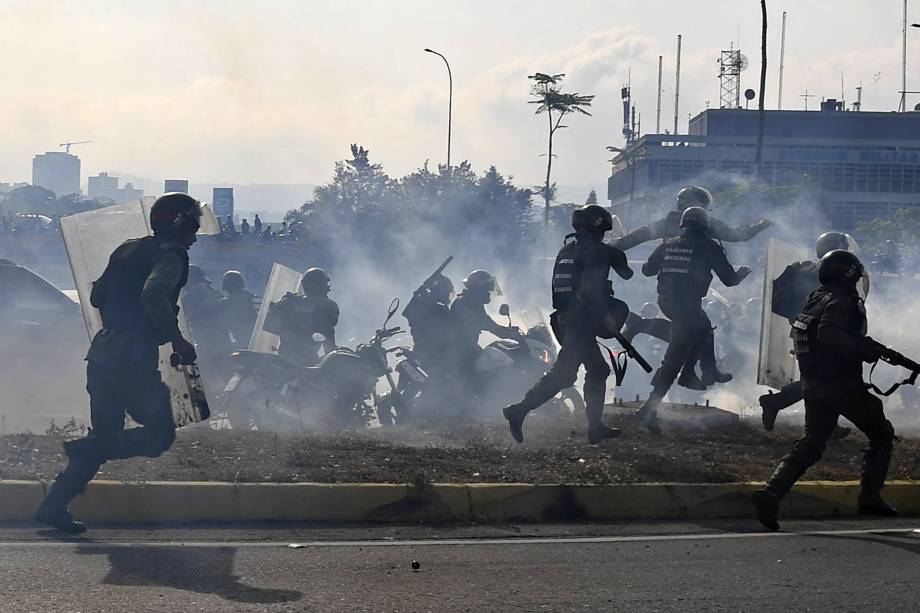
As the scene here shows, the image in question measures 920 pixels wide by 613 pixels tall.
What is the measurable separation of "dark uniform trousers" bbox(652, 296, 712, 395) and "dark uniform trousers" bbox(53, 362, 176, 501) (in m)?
4.56

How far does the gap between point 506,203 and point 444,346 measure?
33.6m

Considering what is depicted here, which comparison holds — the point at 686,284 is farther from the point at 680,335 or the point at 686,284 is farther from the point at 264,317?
the point at 264,317

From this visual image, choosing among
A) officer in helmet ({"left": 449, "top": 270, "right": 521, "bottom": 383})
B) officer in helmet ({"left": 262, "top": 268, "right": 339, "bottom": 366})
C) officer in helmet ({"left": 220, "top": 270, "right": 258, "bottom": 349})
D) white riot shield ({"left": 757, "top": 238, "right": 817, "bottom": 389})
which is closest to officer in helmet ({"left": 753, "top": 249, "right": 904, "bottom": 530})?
white riot shield ({"left": 757, "top": 238, "right": 817, "bottom": 389})

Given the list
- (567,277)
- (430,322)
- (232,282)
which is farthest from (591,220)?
(232,282)

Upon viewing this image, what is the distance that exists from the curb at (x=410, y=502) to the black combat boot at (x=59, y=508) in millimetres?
470

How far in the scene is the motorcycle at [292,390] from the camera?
12.0 meters

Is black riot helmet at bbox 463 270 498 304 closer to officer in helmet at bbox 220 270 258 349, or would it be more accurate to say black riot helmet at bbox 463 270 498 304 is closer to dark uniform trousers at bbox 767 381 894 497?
officer in helmet at bbox 220 270 258 349

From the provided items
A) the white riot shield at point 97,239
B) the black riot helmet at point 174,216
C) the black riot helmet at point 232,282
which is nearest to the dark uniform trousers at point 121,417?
the black riot helmet at point 174,216

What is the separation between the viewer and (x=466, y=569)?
5762mm

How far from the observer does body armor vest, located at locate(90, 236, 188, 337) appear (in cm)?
668

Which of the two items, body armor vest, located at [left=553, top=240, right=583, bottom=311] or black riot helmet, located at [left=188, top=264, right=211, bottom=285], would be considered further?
black riot helmet, located at [left=188, top=264, right=211, bottom=285]

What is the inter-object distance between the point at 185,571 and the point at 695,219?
5.54 meters

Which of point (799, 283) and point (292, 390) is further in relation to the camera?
point (292, 390)

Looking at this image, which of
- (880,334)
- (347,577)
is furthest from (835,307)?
(880,334)
